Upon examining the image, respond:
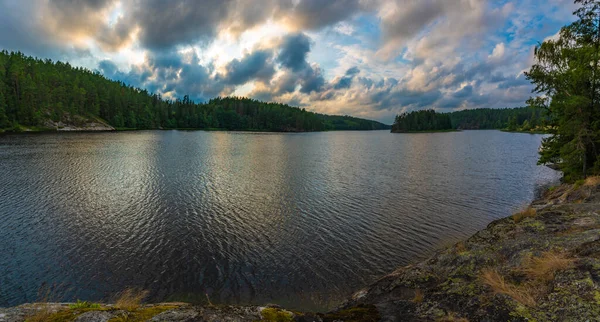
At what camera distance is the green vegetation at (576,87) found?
24.7 meters

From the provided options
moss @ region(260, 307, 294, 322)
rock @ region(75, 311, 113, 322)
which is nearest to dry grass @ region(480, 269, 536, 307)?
moss @ region(260, 307, 294, 322)

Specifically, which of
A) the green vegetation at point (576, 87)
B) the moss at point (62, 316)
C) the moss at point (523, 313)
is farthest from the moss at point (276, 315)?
the green vegetation at point (576, 87)

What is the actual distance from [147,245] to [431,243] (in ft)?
67.0

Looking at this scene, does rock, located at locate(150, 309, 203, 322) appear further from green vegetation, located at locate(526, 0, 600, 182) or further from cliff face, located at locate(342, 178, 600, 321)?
green vegetation, located at locate(526, 0, 600, 182)

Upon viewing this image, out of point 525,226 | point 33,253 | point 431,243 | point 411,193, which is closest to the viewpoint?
point 525,226

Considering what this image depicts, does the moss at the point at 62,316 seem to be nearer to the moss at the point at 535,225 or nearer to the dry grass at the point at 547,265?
the dry grass at the point at 547,265

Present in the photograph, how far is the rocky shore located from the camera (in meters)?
6.64

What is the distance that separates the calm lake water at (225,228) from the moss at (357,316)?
4509 mm

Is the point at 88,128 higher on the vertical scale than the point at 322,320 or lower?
higher

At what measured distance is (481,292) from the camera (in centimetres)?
822

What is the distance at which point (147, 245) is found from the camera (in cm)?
1838

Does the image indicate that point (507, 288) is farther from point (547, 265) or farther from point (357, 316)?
point (357, 316)

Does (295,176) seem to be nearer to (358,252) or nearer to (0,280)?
(358,252)

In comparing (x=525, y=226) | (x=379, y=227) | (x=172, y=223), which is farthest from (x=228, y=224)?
(x=525, y=226)
